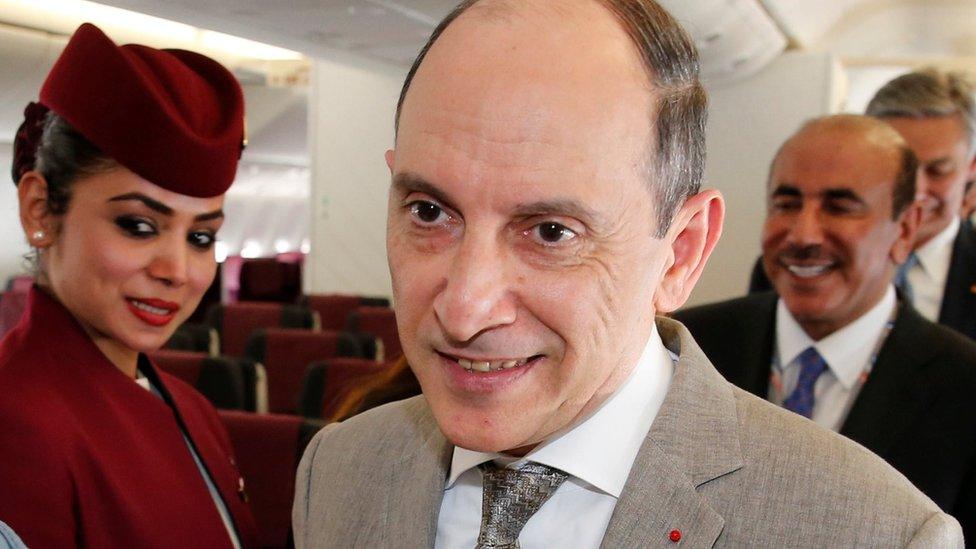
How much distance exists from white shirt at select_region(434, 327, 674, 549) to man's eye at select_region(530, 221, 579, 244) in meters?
0.26

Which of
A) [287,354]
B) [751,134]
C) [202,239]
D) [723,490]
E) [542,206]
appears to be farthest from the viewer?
[751,134]

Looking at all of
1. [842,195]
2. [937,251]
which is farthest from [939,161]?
[842,195]

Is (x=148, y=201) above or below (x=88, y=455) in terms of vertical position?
above

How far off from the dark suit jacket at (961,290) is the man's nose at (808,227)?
1033mm

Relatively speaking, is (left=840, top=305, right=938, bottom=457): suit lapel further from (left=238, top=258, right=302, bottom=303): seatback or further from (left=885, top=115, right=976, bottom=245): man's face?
(left=238, top=258, right=302, bottom=303): seatback

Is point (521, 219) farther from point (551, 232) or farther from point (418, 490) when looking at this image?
point (418, 490)

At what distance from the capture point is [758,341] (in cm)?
233

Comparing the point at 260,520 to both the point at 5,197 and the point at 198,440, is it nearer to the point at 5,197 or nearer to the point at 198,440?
the point at 198,440

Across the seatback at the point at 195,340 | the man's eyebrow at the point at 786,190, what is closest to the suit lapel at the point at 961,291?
the man's eyebrow at the point at 786,190

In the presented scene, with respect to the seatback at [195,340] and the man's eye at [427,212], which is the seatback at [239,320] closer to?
the seatback at [195,340]

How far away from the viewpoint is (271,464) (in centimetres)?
267

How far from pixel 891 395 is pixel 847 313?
0.24 meters

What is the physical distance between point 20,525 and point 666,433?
3.34 ft

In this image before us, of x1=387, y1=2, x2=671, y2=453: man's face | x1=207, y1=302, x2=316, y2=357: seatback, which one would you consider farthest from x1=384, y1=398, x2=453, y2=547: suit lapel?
x1=207, y1=302, x2=316, y2=357: seatback
